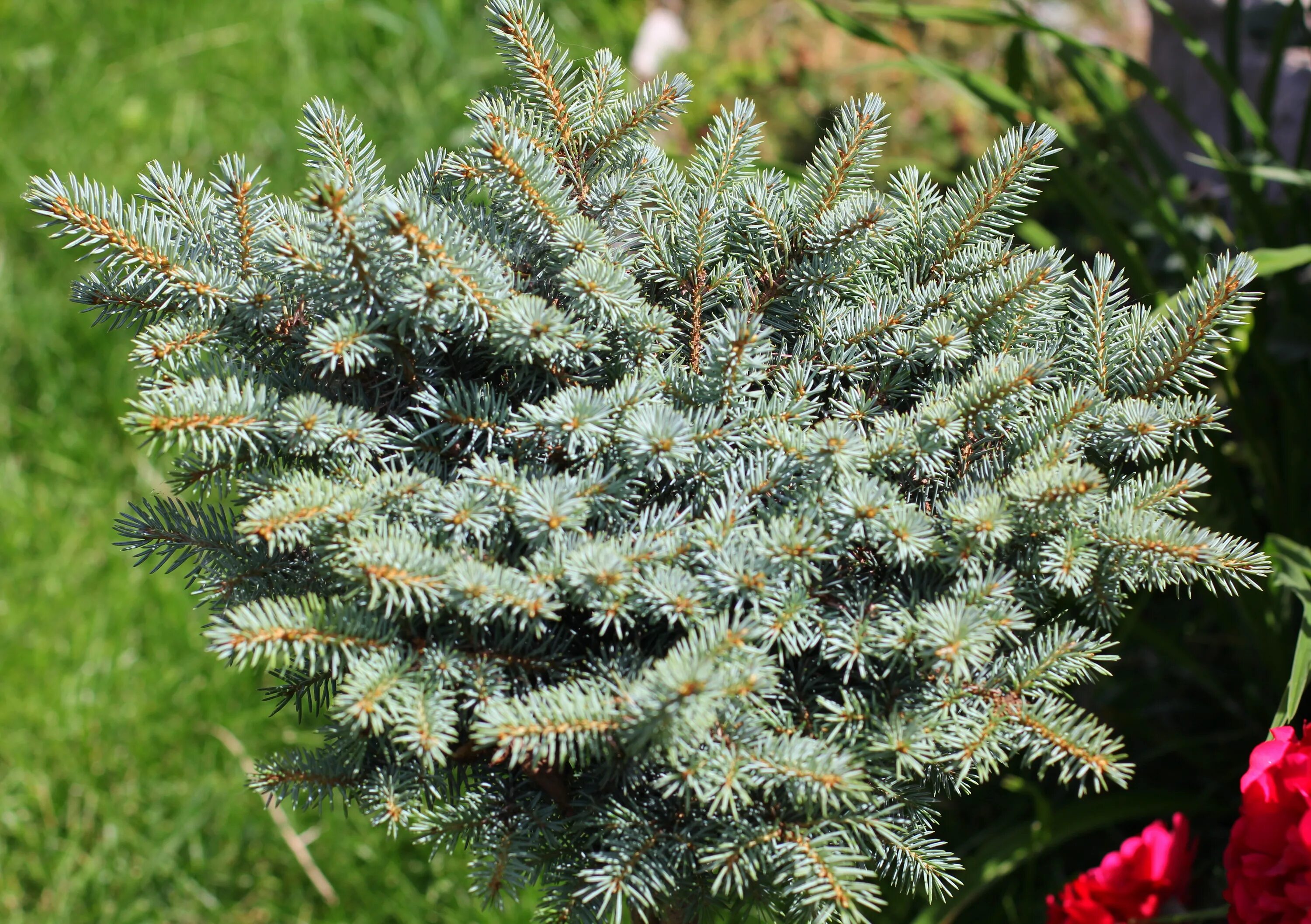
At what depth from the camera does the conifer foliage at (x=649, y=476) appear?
2.75ft

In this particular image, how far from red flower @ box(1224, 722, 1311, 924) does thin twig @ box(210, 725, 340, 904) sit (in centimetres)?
145

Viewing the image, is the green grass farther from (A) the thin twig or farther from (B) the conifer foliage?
(B) the conifer foliage

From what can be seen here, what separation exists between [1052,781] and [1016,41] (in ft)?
4.58

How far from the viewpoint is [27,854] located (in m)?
1.93

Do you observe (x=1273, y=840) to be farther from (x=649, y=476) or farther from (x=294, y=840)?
(x=294, y=840)

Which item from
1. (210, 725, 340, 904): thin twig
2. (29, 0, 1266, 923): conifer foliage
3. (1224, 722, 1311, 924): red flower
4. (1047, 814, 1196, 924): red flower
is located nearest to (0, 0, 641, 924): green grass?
(210, 725, 340, 904): thin twig

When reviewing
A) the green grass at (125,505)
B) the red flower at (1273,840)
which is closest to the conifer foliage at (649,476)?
the red flower at (1273,840)

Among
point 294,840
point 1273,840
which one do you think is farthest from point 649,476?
point 294,840

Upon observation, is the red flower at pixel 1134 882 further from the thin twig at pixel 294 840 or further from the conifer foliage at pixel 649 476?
the thin twig at pixel 294 840

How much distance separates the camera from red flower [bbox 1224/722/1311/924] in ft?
3.12

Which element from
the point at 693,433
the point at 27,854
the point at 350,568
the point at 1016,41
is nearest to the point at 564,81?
the point at 693,433

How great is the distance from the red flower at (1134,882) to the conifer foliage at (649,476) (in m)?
0.30

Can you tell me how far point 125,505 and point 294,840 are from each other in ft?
3.92

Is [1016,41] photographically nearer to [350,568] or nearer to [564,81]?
[564,81]
